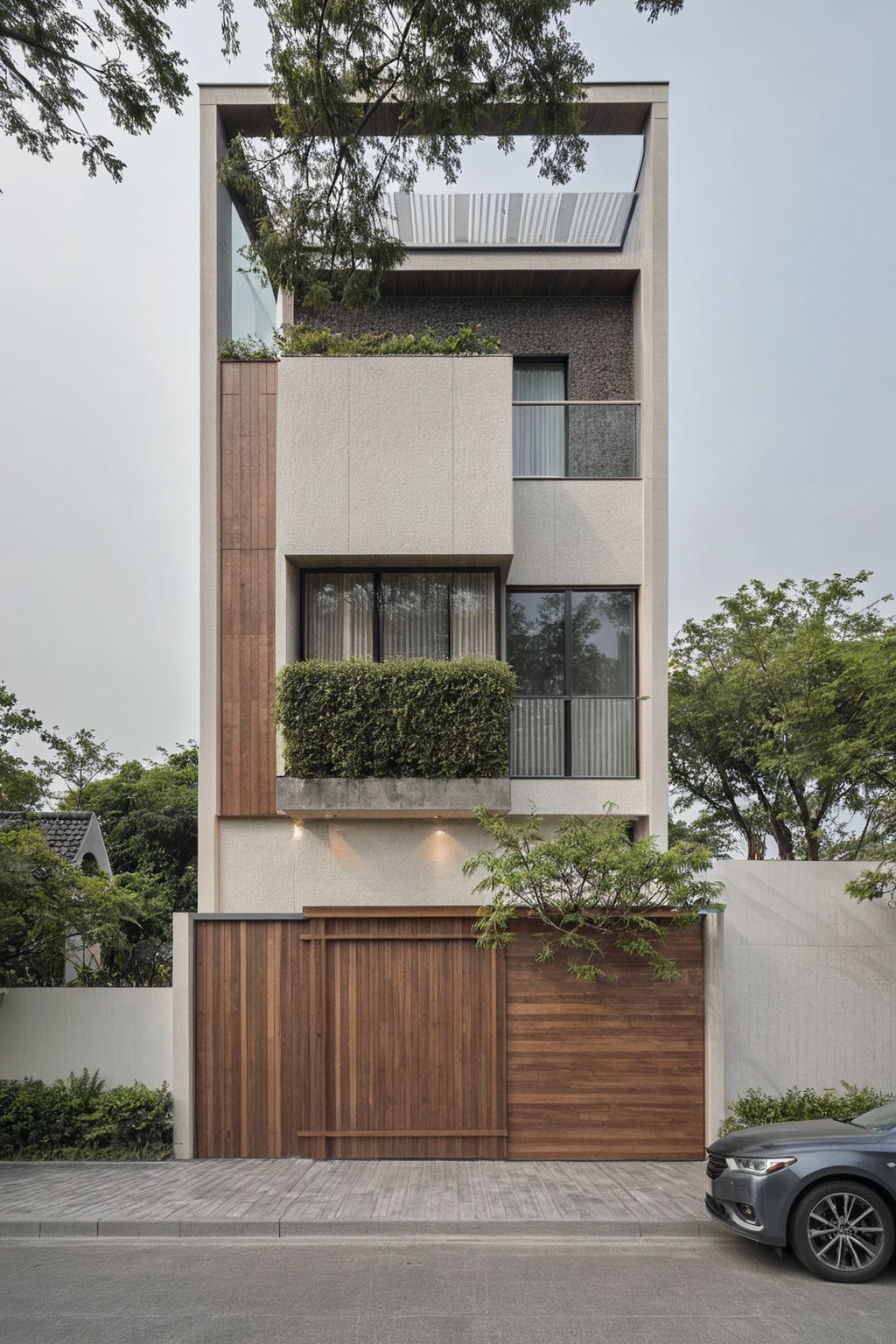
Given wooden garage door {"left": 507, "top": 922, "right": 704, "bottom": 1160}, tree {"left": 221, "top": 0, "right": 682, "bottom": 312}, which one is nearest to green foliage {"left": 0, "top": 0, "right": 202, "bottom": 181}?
tree {"left": 221, "top": 0, "right": 682, "bottom": 312}

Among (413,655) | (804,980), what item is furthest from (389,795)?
(804,980)

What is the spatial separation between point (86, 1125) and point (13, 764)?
4264mm

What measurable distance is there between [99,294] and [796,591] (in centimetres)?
1497

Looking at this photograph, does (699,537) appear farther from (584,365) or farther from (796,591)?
(584,365)

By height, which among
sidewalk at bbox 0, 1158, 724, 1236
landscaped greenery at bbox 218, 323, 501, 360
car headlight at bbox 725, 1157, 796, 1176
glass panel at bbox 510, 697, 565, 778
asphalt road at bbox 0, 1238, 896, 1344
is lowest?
sidewalk at bbox 0, 1158, 724, 1236

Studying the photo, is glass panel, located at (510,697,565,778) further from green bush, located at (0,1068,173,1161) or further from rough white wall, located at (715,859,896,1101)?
green bush, located at (0,1068,173,1161)

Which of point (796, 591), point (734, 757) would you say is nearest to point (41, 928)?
point (734, 757)

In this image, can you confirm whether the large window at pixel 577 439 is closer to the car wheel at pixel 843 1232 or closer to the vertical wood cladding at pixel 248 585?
the vertical wood cladding at pixel 248 585

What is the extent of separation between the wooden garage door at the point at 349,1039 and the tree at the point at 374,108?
6933 mm

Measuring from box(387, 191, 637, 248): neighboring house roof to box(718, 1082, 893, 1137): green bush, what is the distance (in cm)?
1200

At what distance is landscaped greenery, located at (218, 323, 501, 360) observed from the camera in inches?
500

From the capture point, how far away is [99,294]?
62.8ft

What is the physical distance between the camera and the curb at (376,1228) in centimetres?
778

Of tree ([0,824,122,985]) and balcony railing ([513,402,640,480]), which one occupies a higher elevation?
balcony railing ([513,402,640,480])
